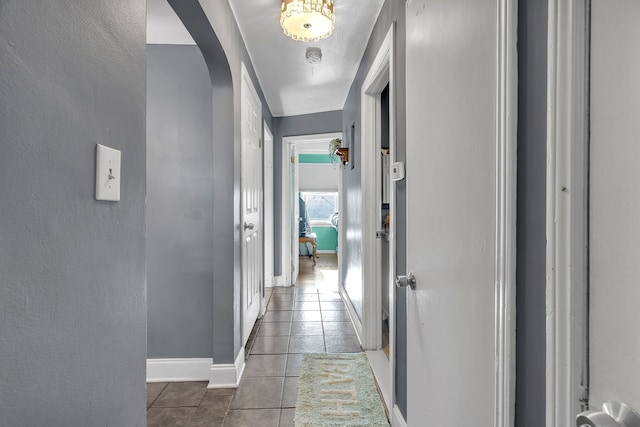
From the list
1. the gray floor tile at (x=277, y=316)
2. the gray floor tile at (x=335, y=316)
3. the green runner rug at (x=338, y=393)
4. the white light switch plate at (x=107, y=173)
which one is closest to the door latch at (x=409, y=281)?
the green runner rug at (x=338, y=393)

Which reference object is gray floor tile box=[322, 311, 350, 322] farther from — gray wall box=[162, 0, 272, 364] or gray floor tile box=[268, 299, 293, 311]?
gray wall box=[162, 0, 272, 364]

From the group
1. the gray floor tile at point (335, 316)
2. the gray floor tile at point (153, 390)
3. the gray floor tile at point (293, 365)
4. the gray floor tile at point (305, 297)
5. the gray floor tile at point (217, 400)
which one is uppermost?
the gray floor tile at point (305, 297)

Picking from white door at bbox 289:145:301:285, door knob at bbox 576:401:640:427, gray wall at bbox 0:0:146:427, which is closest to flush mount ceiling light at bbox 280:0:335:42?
gray wall at bbox 0:0:146:427

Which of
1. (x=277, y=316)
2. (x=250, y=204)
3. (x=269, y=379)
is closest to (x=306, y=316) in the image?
(x=277, y=316)

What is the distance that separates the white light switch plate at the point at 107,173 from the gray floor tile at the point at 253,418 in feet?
4.79

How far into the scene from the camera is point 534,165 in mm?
667

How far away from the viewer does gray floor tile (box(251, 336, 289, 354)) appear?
99.6 inches

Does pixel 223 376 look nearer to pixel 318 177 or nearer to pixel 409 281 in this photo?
pixel 409 281

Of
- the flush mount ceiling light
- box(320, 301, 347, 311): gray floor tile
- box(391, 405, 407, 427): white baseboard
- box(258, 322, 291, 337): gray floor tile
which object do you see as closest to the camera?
box(391, 405, 407, 427): white baseboard

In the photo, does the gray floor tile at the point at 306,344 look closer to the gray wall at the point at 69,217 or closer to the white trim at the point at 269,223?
the white trim at the point at 269,223

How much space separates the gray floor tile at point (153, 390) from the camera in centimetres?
195

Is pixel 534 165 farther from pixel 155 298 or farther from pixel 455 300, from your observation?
pixel 155 298

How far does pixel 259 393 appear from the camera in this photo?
1979 mm

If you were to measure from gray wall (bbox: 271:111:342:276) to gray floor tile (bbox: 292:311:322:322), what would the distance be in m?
1.16
